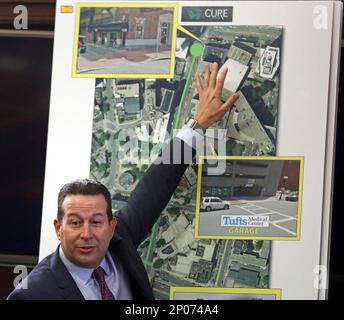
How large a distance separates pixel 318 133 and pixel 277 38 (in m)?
0.31

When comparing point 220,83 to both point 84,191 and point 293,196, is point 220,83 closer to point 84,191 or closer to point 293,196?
point 293,196

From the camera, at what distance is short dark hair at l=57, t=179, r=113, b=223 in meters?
2.34

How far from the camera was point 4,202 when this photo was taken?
2969 millimetres

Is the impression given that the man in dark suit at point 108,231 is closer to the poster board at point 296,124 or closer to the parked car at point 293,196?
the poster board at point 296,124

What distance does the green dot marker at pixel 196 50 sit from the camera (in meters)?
2.44

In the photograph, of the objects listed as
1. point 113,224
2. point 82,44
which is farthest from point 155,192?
point 82,44

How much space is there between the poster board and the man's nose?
193 mm

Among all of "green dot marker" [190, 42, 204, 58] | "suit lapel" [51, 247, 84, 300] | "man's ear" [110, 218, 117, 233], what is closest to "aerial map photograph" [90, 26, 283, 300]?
"green dot marker" [190, 42, 204, 58]

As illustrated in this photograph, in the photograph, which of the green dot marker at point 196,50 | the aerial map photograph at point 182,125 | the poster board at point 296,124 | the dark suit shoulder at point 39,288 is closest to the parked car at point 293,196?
the poster board at point 296,124

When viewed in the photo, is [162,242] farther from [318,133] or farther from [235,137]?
[318,133]

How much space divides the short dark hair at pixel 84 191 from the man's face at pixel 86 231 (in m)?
0.02

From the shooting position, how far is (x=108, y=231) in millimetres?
2322

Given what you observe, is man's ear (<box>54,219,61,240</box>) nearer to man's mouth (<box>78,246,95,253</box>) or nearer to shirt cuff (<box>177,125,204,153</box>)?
man's mouth (<box>78,246,95,253</box>)

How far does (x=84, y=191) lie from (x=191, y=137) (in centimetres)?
35
